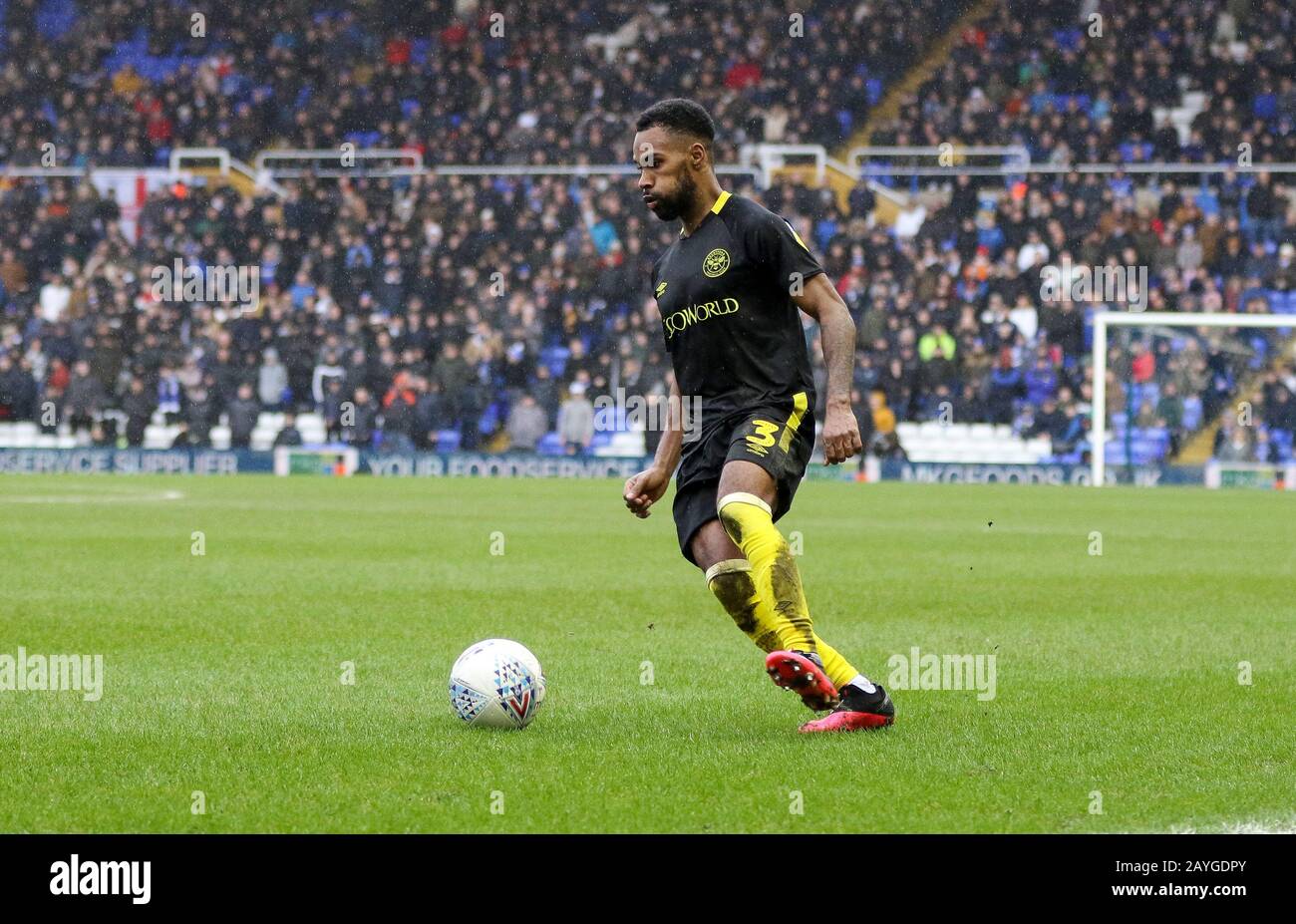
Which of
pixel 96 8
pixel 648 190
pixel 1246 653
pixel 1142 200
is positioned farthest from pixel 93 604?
pixel 96 8

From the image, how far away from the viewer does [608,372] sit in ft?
97.1

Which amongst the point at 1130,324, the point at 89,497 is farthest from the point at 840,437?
the point at 1130,324

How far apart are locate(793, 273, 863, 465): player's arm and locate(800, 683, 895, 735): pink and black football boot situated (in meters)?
0.87

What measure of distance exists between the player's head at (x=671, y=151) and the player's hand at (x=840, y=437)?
1.10 meters

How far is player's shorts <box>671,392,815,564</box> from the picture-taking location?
6.38 m

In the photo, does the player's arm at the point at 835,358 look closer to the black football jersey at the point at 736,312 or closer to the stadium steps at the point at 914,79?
the black football jersey at the point at 736,312

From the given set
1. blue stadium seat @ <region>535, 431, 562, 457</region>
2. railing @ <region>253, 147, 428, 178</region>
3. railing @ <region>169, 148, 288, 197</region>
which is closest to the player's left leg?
blue stadium seat @ <region>535, 431, 562, 457</region>

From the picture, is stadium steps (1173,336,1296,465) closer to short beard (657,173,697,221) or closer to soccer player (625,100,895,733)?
soccer player (625,100,895,733)

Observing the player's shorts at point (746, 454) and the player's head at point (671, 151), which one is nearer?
the player's shorts at point (746, 454)

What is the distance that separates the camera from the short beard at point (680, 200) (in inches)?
258

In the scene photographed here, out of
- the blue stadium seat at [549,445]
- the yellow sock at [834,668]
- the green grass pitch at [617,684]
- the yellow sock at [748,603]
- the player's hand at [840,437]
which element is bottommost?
the green grass pitch at [617,684]

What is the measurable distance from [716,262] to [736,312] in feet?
0.65

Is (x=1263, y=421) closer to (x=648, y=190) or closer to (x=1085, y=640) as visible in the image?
(x=1085, y=640)

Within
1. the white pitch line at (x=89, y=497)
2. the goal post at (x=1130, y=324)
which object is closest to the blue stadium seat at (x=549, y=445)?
the white pitch line at (x=89, y=497)
